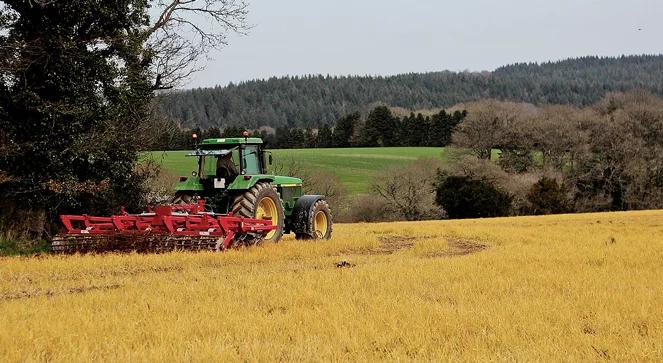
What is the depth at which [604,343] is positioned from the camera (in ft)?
18.0

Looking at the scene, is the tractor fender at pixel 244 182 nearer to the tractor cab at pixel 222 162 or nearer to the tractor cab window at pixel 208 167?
the tractor cab at pixel 222 162

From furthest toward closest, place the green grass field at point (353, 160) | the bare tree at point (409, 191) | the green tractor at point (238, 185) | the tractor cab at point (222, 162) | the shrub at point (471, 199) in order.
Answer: the green grass field at point (353, 160) → the bare tree at point (409, 191) → the shrub at point (471, 199) → the tractor cab at point (222, 162) → the green tractor at point (238, 185)

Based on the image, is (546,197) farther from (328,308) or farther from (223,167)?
(328,308)

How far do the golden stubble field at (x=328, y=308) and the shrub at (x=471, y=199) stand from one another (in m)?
38.8

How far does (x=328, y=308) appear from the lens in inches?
Answer: 272

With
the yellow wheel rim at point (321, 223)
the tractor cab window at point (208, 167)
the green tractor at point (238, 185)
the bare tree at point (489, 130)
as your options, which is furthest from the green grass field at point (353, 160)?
the tractor cab window at point (208, 167)

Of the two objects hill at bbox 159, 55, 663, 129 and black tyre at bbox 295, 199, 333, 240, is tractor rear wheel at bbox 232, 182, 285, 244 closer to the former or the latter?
black tyre at bbox 295, 199, 333, 240

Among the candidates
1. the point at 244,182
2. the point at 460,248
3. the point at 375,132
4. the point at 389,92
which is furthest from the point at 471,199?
the point at 389,92

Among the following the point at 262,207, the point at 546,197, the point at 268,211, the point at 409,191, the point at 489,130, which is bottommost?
the point at 546,197

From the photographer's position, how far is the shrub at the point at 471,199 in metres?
50.6

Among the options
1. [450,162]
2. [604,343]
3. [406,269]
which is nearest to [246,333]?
[604,343]

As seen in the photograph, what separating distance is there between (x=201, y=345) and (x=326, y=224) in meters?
11.6

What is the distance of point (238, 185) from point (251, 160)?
129 centimetres

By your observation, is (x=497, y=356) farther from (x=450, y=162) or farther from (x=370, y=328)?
(x=450, y=162)
